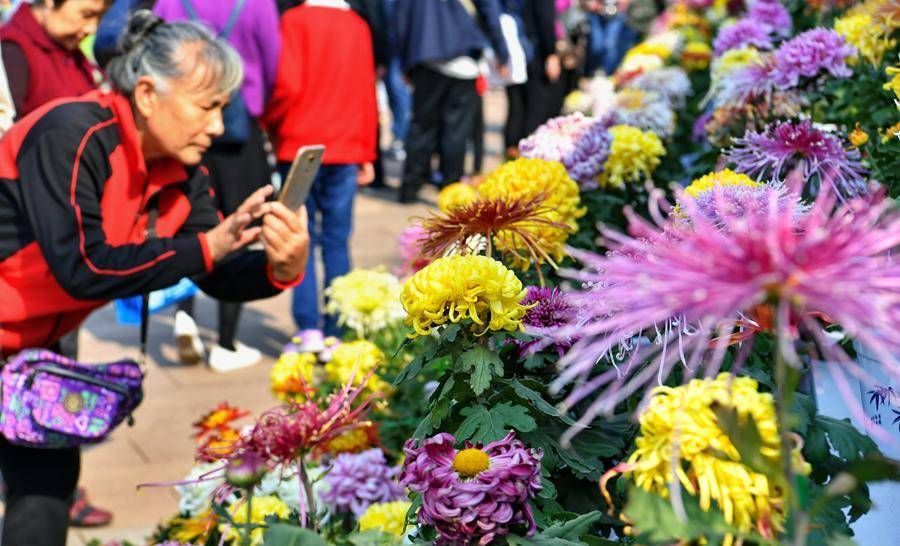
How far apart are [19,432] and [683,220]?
1.81 meters

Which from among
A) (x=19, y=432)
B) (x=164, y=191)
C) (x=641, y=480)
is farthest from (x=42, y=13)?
(x=641, y=480)

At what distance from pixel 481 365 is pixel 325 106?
12.7ft

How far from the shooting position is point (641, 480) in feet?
3.62

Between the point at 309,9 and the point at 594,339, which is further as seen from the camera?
the point at 309,9

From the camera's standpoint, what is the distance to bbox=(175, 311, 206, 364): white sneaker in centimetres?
564

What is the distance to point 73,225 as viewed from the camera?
2.67m

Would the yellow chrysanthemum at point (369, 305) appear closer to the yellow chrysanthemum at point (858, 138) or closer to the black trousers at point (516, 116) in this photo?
the yellow chrysanthemum at point (858, 138)

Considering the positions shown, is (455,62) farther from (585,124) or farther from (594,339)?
(594,339)

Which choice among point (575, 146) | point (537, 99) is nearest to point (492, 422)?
point (575, 146)

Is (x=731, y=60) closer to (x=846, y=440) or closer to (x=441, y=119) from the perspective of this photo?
(x=846, y=440)

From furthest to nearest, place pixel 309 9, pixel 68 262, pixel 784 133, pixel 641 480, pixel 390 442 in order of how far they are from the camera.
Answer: pixel 309 9, pixel 390 442, pixel 68 262, pixel 784 133, pixel 641 480

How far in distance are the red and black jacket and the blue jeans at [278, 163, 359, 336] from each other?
2.55m

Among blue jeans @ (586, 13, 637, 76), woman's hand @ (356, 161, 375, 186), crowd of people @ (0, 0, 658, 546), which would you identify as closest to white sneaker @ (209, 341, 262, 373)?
crowd of people @ (0, 0, 658, 546)

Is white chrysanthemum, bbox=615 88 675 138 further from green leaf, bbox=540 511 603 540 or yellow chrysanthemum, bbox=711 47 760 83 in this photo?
green leaf, bbox=540 511 603 540
